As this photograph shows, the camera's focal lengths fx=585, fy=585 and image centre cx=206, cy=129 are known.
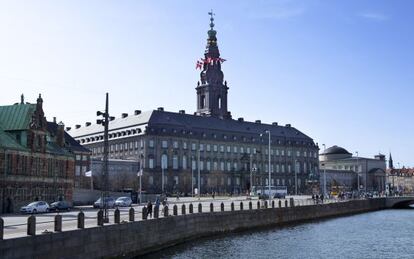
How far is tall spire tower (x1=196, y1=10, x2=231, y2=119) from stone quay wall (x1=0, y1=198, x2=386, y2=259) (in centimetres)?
10240

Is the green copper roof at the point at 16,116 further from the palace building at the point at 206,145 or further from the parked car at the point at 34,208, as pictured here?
the palace building at the point at 206,145

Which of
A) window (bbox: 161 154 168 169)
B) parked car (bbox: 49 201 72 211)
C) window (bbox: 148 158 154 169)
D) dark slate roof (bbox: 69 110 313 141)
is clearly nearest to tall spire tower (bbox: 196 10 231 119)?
dark slate roof (bbox: 69 110 313 141)

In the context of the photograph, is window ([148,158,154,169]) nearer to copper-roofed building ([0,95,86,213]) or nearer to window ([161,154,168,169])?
window ([161,154,168,169])

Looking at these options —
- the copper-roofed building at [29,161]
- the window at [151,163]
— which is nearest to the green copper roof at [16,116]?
the copper-roofed building at [29,161]

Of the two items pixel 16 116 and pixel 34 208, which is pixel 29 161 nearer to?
pixel 16 116

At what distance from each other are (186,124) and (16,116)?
300 ft

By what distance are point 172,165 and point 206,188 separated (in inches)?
496

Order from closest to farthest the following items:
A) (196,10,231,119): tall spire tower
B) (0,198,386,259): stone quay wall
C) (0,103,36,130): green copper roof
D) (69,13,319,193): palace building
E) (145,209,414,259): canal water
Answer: (0,198,386,259): stone quay wall < (145,209,414,259): canal water < (0,103,36,130): green copper roof < (69,13,319,193): palace building < (196,10,231,119): tall spire tower

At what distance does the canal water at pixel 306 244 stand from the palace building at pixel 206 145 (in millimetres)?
75297

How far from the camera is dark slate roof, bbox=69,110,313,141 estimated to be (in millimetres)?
158750

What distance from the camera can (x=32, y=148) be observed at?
241ft

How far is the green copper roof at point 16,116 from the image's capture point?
73938mm

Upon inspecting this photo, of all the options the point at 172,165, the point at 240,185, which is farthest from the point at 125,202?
the point at 240,185

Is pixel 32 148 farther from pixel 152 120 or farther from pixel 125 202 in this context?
pixel 152 120
